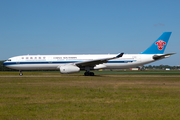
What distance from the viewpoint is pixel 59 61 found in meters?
33.0

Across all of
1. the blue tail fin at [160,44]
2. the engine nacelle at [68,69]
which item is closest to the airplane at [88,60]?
the blue tail fin at [160,44]

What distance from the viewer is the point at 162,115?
675 centimetres

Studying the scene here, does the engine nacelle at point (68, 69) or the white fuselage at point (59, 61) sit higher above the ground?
the white fuselage at point (59, 61)

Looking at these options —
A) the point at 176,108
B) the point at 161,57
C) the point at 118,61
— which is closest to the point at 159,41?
the point at 161,57

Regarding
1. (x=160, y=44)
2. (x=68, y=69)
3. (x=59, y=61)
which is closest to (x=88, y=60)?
(x=59, y=61)

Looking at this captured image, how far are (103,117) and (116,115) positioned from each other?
0.48 meters

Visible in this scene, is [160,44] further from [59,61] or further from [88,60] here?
[59,61]

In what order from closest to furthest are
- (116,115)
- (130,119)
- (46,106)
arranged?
(130,119)
(116,115)
(46,106)

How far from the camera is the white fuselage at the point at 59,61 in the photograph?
3303 centimetres

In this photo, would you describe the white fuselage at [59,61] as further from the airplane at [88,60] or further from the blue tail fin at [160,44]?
the blue tail fin at [160,44]

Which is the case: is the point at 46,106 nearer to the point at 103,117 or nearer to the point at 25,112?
the point at 25,112

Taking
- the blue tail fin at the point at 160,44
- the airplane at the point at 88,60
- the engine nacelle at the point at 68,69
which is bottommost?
the engine nacelle at the point at 68,69

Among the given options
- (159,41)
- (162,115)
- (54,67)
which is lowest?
(162,115)

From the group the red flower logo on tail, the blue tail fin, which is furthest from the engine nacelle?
the red flower logo on tail
